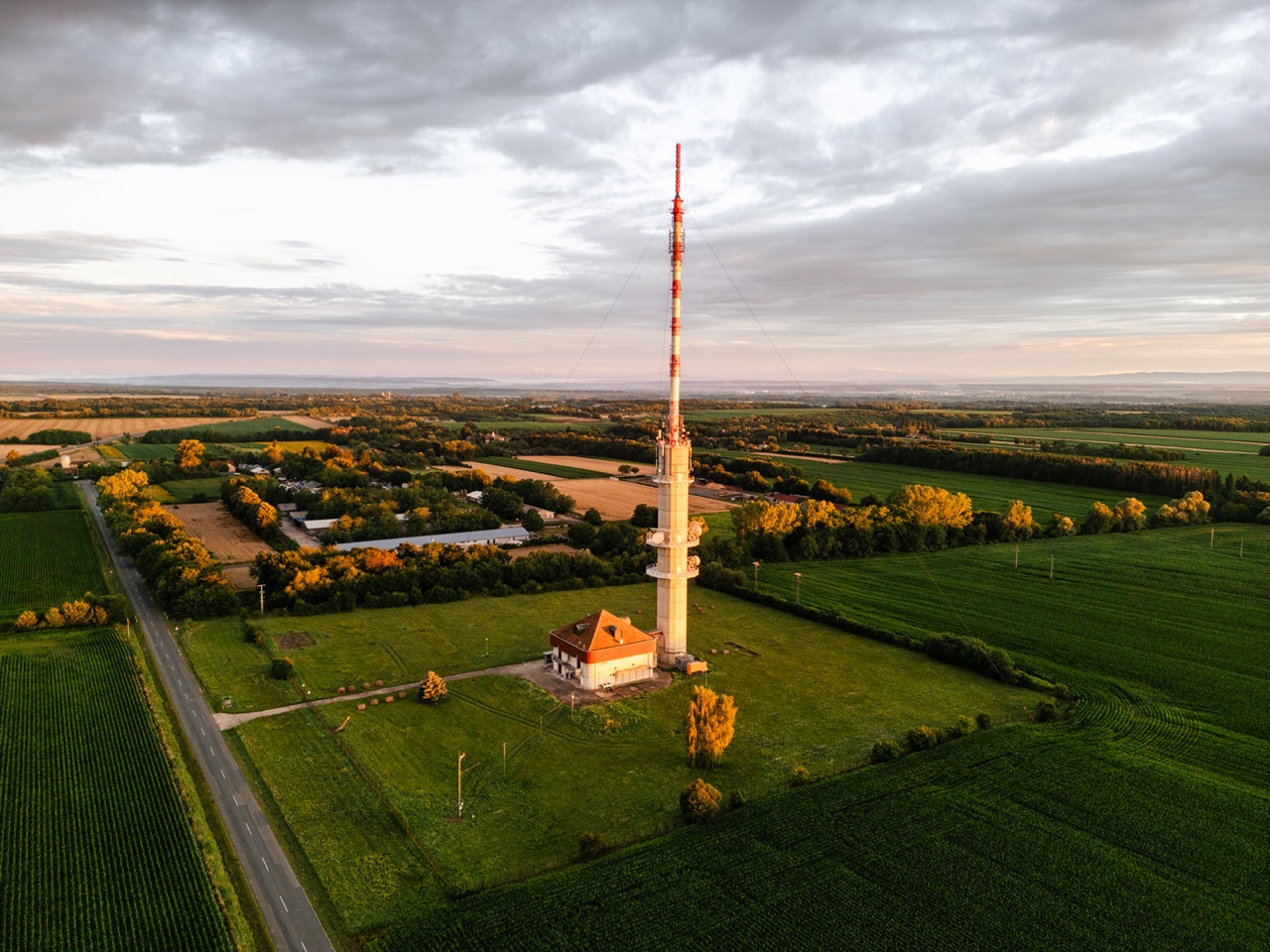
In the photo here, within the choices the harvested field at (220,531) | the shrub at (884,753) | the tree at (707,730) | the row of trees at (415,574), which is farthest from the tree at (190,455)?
the shrub at (884,753)

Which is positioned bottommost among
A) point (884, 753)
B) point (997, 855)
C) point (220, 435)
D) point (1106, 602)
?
point (997, 855)

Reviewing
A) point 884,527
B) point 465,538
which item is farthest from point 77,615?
point 884,527

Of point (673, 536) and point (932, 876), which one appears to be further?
point (673, 536)

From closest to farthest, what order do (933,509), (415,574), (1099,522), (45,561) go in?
(415,574)
(45,561)
(933,509)
(1099,522)

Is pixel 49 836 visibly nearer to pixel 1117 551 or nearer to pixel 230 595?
pixel 230 595

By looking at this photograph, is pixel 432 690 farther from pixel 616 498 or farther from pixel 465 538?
pixel 616 498

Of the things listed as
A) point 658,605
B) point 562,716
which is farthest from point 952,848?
point 658,605
